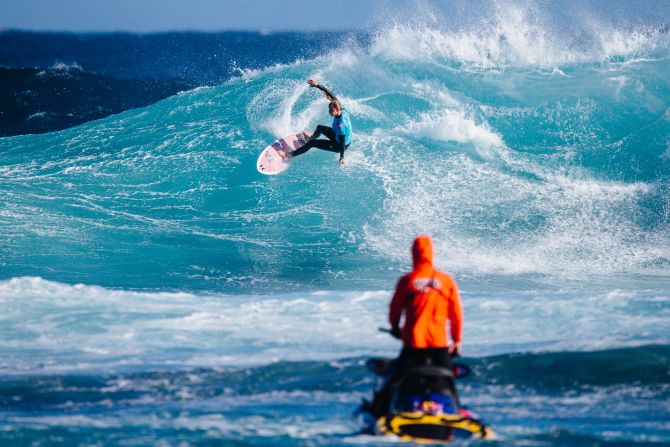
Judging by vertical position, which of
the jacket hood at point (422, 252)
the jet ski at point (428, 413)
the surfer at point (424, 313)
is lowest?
the jet ski at point (428, 413)

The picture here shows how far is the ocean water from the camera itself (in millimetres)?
6137

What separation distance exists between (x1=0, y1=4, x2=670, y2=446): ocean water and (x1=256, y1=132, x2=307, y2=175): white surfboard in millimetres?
255

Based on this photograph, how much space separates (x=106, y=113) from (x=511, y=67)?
1102cm

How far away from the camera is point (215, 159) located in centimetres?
1495

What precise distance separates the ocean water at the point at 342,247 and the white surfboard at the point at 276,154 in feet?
0.84

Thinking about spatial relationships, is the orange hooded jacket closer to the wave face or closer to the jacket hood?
the jacket hood

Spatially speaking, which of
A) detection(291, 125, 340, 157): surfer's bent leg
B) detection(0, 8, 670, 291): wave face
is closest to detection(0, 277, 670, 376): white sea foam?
detection(0, 8, 670, 291): wave face

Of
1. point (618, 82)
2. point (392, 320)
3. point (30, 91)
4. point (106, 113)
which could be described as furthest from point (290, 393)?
point (30, 91)

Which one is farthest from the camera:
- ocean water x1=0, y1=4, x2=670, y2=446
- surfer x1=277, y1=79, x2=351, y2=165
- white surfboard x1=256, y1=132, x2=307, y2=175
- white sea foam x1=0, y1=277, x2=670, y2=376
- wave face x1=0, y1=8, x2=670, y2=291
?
white surfboard x1=256, y1=132, x2=307, y2=175

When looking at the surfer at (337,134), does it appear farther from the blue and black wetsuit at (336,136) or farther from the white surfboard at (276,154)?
the white surfboard at (276,154)

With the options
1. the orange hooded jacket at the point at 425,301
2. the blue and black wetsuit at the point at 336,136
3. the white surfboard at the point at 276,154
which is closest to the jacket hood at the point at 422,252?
the orange hooded jacket at the point at 425,301

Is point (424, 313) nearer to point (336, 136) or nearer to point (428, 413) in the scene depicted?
point (428, 413)

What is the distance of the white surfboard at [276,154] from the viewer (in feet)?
46.3

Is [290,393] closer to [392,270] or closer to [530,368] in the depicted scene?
[530,368]
